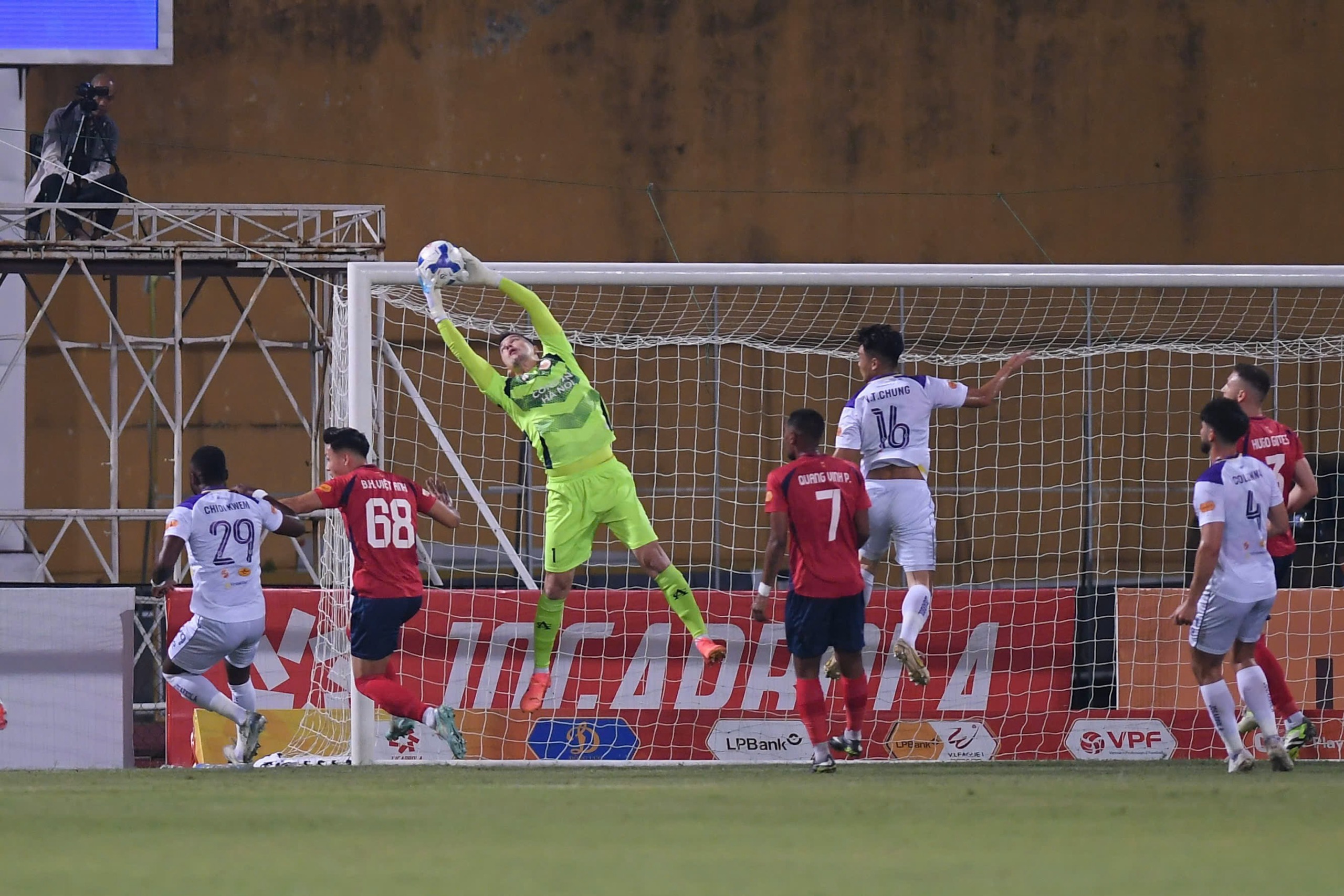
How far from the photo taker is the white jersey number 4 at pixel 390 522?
9047mm

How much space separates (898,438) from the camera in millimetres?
8859

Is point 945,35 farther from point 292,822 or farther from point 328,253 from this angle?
point 292,822

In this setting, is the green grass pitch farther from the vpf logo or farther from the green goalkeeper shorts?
the vpf logo

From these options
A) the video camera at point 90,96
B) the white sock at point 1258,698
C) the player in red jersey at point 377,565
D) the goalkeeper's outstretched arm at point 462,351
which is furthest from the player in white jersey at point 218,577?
the video camera at point 90,96

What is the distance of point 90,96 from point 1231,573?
12.8 meters

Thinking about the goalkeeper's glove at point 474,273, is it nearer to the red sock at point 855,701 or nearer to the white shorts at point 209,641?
the white shorts at point 209,641

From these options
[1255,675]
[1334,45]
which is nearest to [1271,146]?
[1334,45]

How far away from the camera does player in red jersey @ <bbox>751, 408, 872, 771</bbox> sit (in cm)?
817

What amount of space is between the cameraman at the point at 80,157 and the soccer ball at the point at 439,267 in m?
8.89

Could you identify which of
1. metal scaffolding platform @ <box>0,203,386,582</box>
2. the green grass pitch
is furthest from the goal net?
the green grass pitch

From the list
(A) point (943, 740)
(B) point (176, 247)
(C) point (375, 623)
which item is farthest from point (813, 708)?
(B) point (176, 247)

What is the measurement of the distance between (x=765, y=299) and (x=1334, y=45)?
832cm

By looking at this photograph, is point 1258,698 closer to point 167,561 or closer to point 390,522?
point 390,522

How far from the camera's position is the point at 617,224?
20.7 meters
